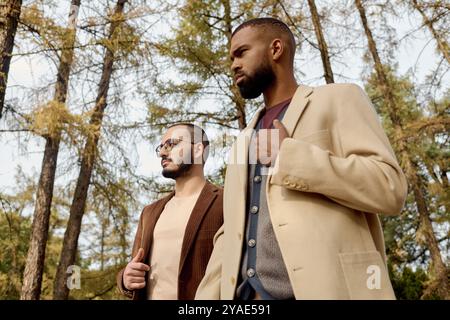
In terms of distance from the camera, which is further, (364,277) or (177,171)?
(177,171)

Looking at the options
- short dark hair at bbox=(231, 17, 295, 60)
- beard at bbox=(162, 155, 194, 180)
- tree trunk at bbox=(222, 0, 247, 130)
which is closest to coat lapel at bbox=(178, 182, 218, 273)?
beard at bbox=(162, 155, 194, 180)

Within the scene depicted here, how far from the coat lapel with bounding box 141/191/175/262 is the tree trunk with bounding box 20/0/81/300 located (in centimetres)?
487

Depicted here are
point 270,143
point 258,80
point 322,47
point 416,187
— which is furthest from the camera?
point 416,187

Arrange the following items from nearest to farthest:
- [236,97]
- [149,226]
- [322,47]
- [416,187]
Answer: [149,226], [322,47], [236,97], [416,187]

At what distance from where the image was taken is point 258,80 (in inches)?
69.1

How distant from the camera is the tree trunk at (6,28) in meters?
5.25

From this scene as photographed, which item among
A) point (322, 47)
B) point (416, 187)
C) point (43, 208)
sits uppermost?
point (322, 47)

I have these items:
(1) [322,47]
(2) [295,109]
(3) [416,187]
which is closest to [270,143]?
(2) [295,109]

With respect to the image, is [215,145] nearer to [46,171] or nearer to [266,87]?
[46,171]

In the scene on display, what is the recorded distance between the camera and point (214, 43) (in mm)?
8445

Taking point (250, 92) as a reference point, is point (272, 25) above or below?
above

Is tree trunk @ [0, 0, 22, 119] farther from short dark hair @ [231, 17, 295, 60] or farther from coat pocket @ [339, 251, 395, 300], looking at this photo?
coat pocket @ [339, 251, 395, 300]

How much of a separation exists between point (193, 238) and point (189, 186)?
447 millimetres

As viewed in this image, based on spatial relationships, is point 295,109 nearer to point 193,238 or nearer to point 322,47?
point 193,238
